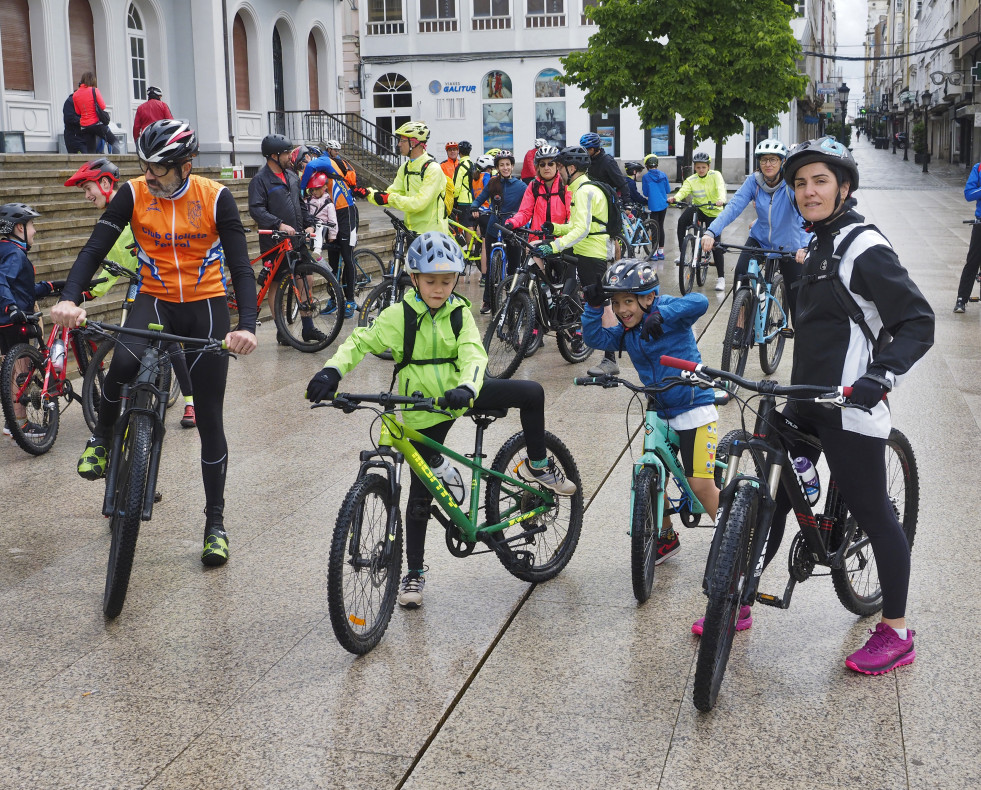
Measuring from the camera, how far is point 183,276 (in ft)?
17.7

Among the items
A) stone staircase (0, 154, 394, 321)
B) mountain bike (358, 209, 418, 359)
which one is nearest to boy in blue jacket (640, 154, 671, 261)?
stone staircase (0, 154, 394, 321)

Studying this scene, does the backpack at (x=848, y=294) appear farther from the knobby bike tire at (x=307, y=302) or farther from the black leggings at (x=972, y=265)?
the black leggings at (x=972, y=265)

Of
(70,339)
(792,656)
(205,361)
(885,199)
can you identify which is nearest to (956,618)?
(792,656)

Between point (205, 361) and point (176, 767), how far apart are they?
7.18 ft

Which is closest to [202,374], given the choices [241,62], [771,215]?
[771,215]

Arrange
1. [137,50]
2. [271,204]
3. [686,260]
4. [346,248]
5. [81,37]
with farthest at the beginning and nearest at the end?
[137,50] → [81,37] → [686,260] → [346,248] → [271,204]

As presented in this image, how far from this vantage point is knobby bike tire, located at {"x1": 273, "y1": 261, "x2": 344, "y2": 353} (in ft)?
36.0

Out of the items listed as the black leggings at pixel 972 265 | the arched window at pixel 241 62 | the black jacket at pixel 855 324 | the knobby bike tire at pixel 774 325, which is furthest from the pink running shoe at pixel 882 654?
the arched window at pixel 241 62

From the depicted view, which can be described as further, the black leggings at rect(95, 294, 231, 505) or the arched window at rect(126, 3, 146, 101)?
the arched window at rect(126, 3, 146, 101)

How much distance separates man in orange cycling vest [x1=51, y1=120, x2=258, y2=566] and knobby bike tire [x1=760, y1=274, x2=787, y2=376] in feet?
17.4

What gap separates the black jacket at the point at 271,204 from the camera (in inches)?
434

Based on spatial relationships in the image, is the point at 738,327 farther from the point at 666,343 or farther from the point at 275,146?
the point at 275,146

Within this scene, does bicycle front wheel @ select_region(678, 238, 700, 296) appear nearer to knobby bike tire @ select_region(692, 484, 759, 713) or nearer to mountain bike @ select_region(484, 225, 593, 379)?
mountain bike @ select_region(484, 225, 593, 379)

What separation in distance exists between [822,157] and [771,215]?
552 centimetres
